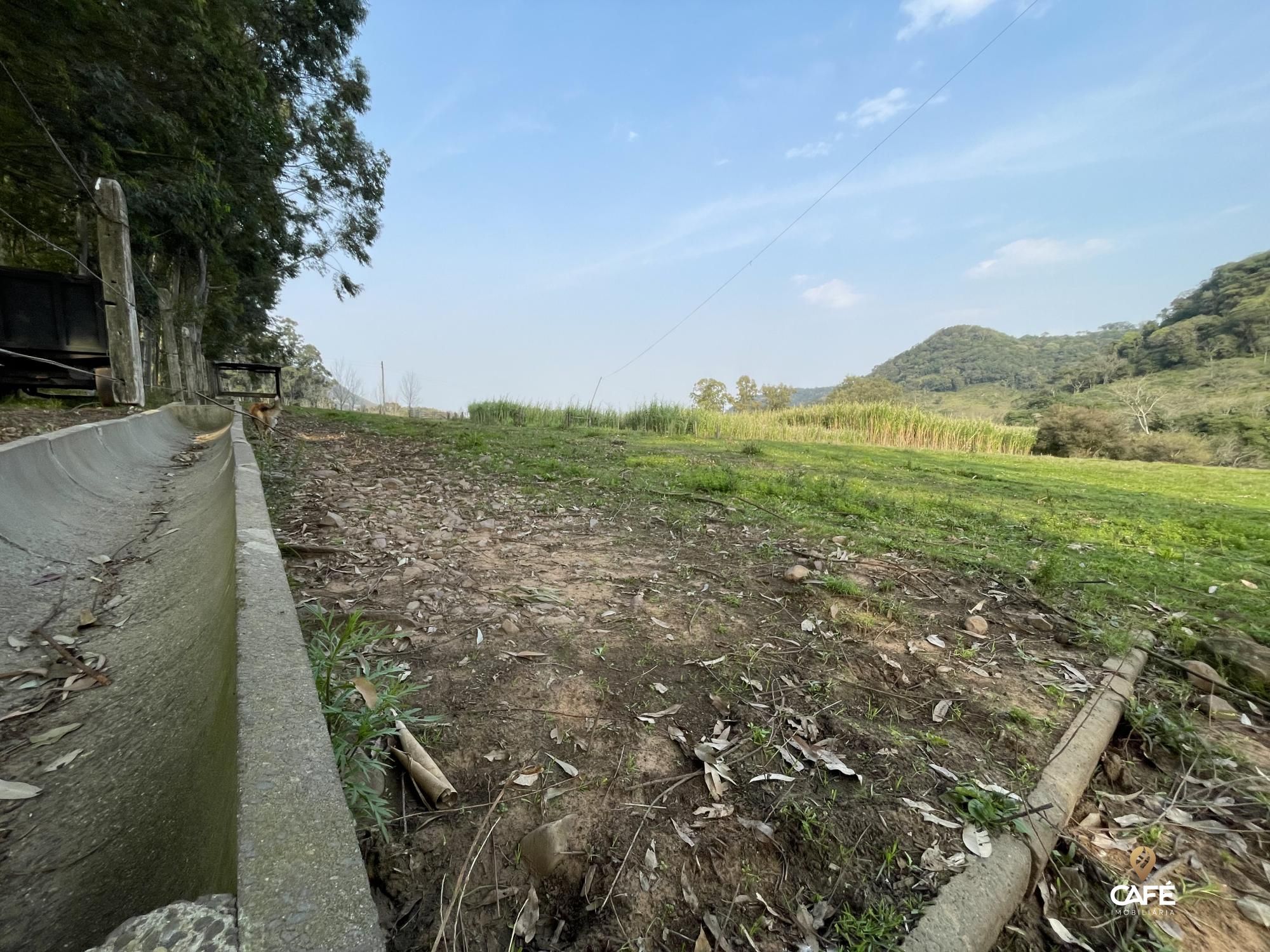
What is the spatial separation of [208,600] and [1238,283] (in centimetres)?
6857

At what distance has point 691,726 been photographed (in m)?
1.57

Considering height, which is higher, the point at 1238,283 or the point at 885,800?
the point at 1238,283

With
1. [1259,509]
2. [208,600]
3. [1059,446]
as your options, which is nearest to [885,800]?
[208,600]

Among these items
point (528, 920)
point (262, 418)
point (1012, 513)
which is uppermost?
point (262, 418)

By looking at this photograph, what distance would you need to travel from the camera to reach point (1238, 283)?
41.4m

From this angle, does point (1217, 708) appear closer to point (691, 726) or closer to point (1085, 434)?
point (691, 726)

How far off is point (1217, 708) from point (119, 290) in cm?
840

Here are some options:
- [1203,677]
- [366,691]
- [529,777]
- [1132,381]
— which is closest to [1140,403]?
[1132,381]

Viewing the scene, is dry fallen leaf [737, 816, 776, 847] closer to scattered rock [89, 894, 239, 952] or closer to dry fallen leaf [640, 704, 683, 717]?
dry fallen leaf [640, 704, 683, 717]

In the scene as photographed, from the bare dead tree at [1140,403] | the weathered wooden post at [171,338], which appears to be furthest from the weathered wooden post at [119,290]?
the bare dead tree at [1140,403]

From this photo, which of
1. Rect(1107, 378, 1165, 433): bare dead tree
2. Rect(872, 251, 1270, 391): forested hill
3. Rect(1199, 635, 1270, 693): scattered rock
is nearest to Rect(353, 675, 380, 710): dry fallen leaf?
Rect(1199, 635, 1270, 693): scattered rock

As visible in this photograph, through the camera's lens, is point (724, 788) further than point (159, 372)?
No

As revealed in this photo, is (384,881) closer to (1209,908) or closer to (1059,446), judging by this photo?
(1209,908)

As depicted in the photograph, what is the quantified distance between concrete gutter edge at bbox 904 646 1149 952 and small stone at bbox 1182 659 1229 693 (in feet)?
1.90
